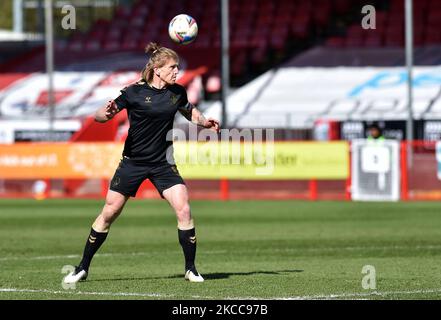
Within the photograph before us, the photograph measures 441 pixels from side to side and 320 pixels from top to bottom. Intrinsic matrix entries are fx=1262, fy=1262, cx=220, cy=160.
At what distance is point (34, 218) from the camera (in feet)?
77.5

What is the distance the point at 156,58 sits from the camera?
39.9 ft

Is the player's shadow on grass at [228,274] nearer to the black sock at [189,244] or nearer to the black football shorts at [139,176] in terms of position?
the black sock at [189,244]

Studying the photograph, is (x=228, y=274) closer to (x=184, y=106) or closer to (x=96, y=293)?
(x=184, y=106)

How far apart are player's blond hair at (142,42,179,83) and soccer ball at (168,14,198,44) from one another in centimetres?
53

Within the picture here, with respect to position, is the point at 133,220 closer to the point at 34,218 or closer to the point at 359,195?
the point at 34,218

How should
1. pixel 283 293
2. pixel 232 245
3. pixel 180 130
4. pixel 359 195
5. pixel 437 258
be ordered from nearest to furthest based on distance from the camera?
pixel 283 293, pixel 437 258, pixel 232 245, pixel 359 195, pixel 180 130

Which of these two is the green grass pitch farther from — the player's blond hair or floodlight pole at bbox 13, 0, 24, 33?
floodlight pole at bbox 13, 0, 24, 33

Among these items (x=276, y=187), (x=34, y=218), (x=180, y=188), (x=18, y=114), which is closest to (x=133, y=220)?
(x=34, y=218)

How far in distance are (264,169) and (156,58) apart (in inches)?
683

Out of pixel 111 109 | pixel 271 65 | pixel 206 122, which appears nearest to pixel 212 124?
pixel 206 122

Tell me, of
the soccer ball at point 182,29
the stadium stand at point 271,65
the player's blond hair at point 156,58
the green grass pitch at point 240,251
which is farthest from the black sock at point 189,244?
the stadium stand at point 271,65

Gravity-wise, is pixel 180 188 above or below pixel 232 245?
above

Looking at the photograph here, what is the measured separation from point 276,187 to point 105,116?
1850 centimetres

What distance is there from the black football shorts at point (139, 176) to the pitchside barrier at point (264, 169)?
54.6ft
